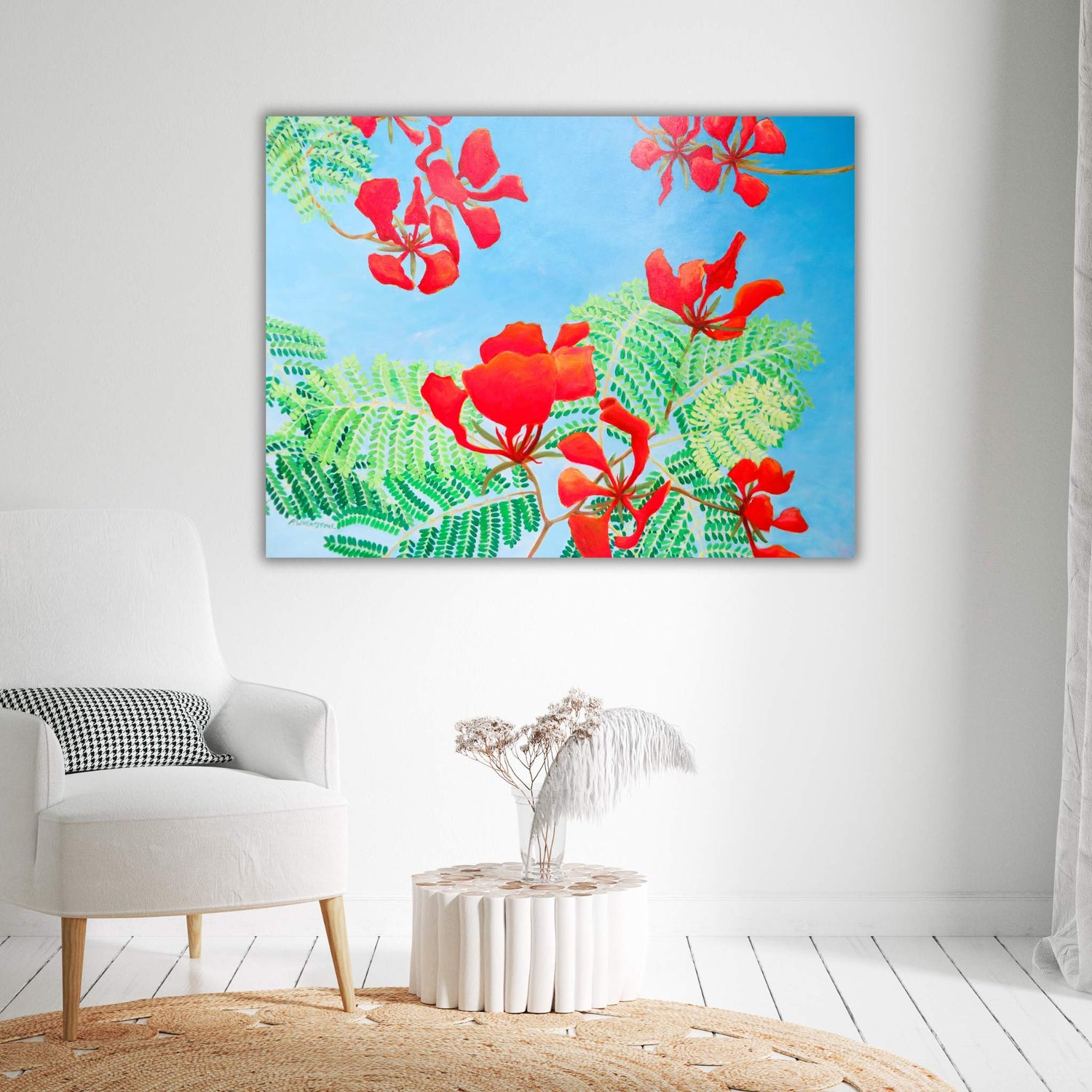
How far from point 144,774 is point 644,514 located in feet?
4.10

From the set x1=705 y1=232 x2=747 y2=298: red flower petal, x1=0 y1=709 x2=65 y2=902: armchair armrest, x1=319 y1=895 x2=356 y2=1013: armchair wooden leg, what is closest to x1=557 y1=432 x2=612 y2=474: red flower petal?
x1=705 y1=232 x2=747 y2=298: red flower petal

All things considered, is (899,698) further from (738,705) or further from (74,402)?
(74,402)

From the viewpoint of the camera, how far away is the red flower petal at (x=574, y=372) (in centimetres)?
298

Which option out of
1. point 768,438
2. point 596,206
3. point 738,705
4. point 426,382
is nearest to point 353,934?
point 738,705

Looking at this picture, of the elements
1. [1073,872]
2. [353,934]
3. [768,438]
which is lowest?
[353,934]

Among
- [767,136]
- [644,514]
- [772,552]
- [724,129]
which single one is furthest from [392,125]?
[772,552]

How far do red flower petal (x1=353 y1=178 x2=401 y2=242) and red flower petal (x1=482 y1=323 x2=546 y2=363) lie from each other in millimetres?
326

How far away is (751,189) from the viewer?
2.97 metres

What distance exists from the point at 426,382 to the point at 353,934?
50.5 inches

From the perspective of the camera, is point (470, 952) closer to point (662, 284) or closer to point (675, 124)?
point (662, 284)

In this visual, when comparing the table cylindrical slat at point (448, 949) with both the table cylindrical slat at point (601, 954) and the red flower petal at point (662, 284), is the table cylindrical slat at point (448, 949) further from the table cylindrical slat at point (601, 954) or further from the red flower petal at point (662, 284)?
the red flower petal at point (662, 284)

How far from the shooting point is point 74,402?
2984 mm

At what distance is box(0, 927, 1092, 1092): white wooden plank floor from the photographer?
2.20m

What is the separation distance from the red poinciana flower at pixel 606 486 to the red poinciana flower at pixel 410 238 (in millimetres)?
484
